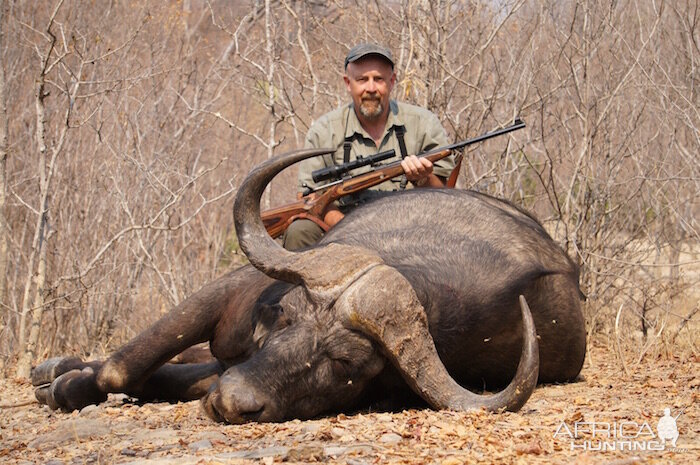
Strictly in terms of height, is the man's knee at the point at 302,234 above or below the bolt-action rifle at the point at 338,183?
below

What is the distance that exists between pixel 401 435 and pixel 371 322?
0.67 meters

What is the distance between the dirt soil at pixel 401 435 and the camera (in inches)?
130

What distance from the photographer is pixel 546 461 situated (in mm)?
3186

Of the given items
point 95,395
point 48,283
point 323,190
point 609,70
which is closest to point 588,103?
point 609,70

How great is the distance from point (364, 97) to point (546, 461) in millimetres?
3601

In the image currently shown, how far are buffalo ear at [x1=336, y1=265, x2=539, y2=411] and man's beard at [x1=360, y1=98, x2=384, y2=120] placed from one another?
2288 mm

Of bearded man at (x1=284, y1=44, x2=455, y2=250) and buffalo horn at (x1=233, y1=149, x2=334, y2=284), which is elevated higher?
bearded man at (x1=284, y1=44, x2=455, y2=250)

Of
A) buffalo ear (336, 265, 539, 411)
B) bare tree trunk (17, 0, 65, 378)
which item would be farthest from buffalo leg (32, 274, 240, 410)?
buffalo ear (336, 265, 539, 411)

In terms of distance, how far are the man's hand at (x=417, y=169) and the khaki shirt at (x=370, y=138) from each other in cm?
38

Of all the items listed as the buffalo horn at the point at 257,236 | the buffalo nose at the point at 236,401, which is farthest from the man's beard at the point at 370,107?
the buffalo nose at the point at 236,401

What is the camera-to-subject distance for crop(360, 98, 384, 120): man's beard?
20.7ft

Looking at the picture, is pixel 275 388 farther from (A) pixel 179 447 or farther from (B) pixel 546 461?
(B) pixel 546 461

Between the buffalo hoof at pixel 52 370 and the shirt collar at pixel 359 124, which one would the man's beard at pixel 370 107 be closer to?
the shirt collar at pixel 359 124

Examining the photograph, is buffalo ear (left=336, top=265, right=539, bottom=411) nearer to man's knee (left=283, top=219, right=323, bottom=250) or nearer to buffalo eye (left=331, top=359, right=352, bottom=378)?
buffalo eye (left=331, top=359, right=352, bottom=378)
